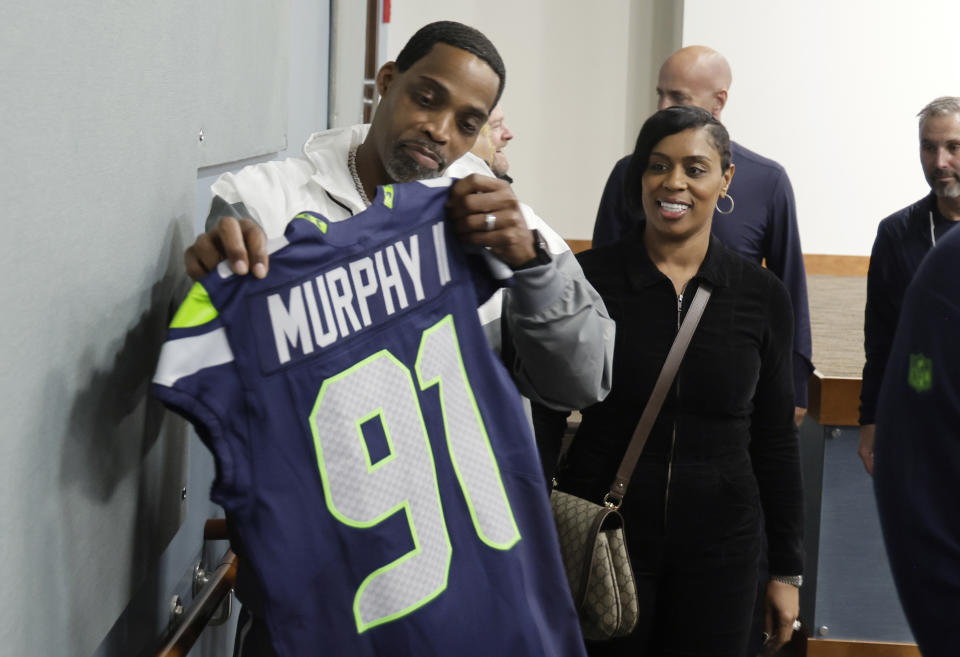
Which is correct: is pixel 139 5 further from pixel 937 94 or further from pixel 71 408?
pixel 937 94

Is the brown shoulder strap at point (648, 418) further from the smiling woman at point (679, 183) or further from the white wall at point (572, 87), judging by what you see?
the white wall at point (572, 87)

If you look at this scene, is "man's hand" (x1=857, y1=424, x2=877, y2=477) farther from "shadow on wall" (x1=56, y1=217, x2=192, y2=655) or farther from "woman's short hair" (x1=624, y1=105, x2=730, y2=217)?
"shadow on wall" (x1=56, y1=217, x2=192, y2=655)

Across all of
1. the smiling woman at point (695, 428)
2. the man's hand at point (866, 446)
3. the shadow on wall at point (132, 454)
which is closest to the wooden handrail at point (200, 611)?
the shadow on wall at point (132, 454)

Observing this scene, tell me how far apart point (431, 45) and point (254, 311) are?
558 millimetres

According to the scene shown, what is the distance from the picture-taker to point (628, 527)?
6.15 ft

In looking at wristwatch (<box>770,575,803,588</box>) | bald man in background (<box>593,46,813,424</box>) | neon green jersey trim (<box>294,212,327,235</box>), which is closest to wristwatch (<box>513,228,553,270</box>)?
neon green jersey trim (<box>294,212,327,235</box>)

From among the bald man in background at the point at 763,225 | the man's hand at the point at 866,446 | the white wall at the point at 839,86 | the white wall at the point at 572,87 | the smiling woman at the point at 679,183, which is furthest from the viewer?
the white wall at the point at 572,87

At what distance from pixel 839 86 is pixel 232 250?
631 cm

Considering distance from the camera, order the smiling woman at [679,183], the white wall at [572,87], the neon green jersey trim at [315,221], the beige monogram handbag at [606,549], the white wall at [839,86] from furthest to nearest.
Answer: the white wall at [572,87], the white wall at [839,86], the smiling woman at [679,183], the beige monogram handbag at [606,549], the neon green jersey trim at [315,221]

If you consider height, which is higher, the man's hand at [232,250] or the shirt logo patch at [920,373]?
the man's hand at [232,250]

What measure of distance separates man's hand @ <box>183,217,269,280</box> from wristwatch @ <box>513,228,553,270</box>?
12.6 inches

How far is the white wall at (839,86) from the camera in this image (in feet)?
21.4

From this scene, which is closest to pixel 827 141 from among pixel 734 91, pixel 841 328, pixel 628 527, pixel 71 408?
pixel 734 91

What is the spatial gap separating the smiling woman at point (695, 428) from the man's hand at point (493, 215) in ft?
2.54
